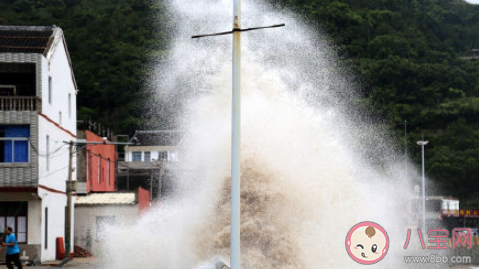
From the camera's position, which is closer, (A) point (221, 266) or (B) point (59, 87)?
(A) point (221, 266)

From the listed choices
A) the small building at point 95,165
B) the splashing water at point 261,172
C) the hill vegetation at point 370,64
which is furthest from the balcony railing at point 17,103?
the hill vegetation at point 370,64

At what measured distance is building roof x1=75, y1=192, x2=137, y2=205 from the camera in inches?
1875

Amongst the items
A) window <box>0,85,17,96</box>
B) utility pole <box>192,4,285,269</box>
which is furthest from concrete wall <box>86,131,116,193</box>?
utility pole <box>192,4,285,269</box>

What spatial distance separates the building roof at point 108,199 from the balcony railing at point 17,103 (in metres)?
12.8

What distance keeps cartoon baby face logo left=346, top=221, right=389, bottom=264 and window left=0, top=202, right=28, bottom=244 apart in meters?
19.9

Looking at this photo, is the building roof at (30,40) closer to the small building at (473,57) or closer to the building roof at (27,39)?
the building roof at (27,39)

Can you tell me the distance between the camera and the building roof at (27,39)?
3697 centimetres

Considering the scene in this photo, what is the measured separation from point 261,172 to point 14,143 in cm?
1691

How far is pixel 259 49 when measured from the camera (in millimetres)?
25172

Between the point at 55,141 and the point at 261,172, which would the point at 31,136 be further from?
the point at 261,172

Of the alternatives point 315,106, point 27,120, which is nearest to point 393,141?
point 27,120

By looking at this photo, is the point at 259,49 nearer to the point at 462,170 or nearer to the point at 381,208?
the point at 381,208

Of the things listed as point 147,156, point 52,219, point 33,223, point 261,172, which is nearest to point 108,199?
point 52,219

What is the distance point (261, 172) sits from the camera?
70.6ft
